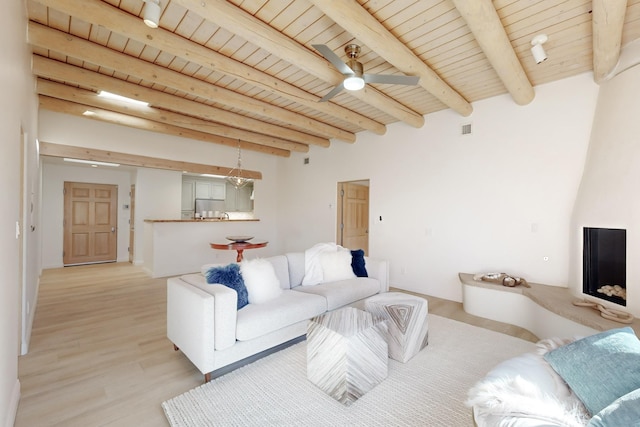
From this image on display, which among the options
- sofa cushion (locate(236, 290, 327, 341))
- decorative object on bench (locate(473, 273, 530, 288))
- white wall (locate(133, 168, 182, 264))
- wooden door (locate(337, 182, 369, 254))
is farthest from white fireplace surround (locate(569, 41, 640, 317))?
white wall (locate(133, 168, 182, 264))

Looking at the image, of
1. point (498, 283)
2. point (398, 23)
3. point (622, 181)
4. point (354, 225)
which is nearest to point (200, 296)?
point (398, 23)

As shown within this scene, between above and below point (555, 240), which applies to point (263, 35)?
above

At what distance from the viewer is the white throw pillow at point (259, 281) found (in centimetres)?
266

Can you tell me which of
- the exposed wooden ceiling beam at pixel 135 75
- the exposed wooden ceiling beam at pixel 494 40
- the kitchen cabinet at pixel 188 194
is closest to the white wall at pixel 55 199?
the kitchen cabinet at pixel 188 194

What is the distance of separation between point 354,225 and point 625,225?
427cm

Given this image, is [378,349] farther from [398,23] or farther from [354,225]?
[354,225]

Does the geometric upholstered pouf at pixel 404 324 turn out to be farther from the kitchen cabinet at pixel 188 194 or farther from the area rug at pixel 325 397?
the kitchen cabinet at pixel 188 194

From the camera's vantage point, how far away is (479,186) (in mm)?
4016

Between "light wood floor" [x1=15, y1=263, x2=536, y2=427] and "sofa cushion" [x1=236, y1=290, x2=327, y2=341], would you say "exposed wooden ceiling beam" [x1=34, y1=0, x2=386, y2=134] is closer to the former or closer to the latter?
"sofa cushion" [x1=236, y1=290, x2=327, y2=341]

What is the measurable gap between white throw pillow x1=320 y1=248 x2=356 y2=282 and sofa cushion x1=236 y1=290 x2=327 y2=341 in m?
0.63

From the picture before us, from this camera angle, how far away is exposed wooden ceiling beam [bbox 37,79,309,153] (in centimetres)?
361

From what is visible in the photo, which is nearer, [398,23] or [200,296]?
[200,296]

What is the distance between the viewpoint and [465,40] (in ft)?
8.59

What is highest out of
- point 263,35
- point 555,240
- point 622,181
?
point 263,35
